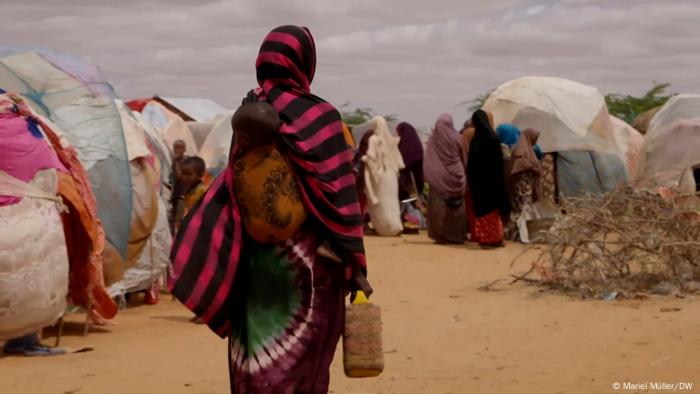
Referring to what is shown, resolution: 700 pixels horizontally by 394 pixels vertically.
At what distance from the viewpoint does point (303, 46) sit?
421 cm

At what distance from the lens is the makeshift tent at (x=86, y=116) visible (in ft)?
28.1

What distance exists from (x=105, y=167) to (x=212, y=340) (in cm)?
177

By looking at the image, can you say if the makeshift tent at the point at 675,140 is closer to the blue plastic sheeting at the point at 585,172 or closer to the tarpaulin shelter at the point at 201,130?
the blue plastic sheeting at the point at 585,172

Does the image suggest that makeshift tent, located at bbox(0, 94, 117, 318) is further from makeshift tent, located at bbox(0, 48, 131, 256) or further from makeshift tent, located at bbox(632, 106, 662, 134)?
makeshift tent, located at bbox(632, 106, 662, 134)

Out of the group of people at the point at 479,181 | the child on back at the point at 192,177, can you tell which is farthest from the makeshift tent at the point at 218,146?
the child on back at the point at 192,177

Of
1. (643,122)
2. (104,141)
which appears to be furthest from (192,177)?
(643,122)

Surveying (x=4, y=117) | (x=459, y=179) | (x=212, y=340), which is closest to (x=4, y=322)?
(x=4, y=117)

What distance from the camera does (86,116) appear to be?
881cm

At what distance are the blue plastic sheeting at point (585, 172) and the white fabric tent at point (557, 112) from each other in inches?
4.7

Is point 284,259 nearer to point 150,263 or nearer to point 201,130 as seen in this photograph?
point 150,263

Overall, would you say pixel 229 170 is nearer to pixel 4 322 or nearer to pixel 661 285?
pixel 4 322

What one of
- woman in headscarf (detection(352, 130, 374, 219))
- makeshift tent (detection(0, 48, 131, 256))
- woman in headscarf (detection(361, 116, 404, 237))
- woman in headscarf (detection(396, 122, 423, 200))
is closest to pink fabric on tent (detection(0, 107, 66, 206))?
makeshift tent (detection(0, 48, 131, 256))

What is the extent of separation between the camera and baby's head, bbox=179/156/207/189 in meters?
8.80

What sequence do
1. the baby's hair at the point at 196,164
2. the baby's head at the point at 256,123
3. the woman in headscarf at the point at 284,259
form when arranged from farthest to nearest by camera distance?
the baby's hair at the point at 196,164 < the woman in headscarf at the point at 284,259 < the baby's head at the point at 256,123
